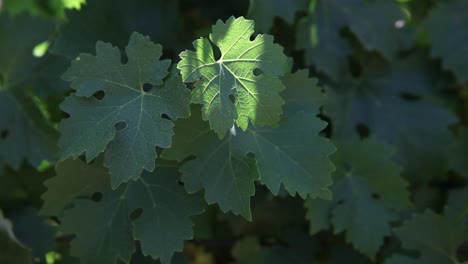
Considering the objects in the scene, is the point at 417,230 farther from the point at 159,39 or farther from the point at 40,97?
the point at 40,97

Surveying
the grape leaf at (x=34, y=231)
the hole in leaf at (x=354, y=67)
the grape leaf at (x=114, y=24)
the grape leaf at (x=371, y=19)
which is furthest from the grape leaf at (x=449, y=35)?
the grape leaf at (x=34, y=231)

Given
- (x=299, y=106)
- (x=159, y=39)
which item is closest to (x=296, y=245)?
(x=299, y=106)

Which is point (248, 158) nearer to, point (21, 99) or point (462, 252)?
point (21, 99)

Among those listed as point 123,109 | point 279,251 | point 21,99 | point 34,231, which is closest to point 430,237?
point 279,251

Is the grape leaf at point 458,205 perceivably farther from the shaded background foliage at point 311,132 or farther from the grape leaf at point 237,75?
the grape leaf at point 237,75

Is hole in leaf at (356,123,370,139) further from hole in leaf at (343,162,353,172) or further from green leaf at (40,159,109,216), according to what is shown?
green leaf at (40,159,109,216)

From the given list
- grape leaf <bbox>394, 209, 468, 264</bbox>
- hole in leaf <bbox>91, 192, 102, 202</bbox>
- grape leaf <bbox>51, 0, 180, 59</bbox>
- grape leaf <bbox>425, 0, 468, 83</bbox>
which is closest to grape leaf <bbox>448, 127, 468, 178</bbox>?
grape leaf <bbox>425, 0, 468, 83</bbox>
